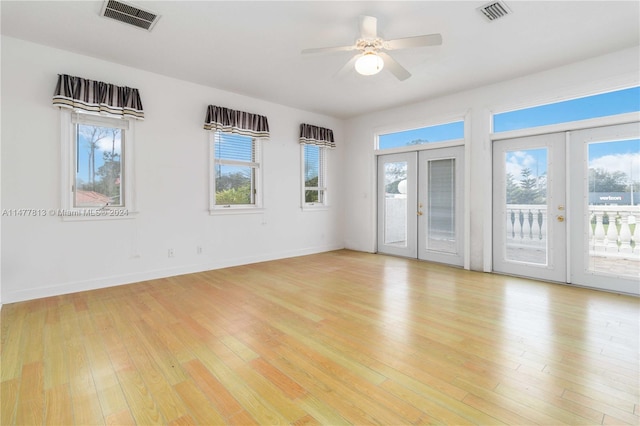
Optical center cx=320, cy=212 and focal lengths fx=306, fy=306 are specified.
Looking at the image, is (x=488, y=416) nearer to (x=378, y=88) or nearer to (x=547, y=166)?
(x=547, y=166)

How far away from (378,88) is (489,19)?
81.5 inches

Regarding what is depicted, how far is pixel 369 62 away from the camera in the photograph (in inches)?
120

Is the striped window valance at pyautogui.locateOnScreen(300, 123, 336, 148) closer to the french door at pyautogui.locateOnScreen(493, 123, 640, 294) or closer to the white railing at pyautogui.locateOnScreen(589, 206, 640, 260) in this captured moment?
the french door at pyautogui.locateOnScreen(493, 123, 640, 294)

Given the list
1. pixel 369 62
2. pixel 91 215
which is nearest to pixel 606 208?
pixel 369 62

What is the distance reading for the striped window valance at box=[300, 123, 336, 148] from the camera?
20.6 ft

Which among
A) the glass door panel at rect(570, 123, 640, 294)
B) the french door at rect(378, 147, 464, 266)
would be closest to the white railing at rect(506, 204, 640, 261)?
the glass door panel at rect(570, 123, 640, 294)

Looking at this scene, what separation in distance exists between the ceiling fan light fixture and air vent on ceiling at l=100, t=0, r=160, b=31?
6.81 ft

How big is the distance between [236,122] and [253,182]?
43.4 inches

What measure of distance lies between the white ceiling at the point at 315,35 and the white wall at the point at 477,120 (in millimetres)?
199

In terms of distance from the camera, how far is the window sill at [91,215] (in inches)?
150

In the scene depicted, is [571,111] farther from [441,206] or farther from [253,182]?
[253,182]

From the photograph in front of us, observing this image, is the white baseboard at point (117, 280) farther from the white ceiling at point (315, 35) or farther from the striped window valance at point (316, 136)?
the white ceiling at point (315, 35)

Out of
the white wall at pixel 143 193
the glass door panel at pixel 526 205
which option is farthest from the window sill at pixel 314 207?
the glass door panel at pixel 526 205

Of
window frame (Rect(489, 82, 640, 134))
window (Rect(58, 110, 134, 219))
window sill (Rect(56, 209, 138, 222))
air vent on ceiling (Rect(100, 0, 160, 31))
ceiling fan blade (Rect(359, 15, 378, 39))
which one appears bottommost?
window sill (Rect(56, 209, 138, 222))
